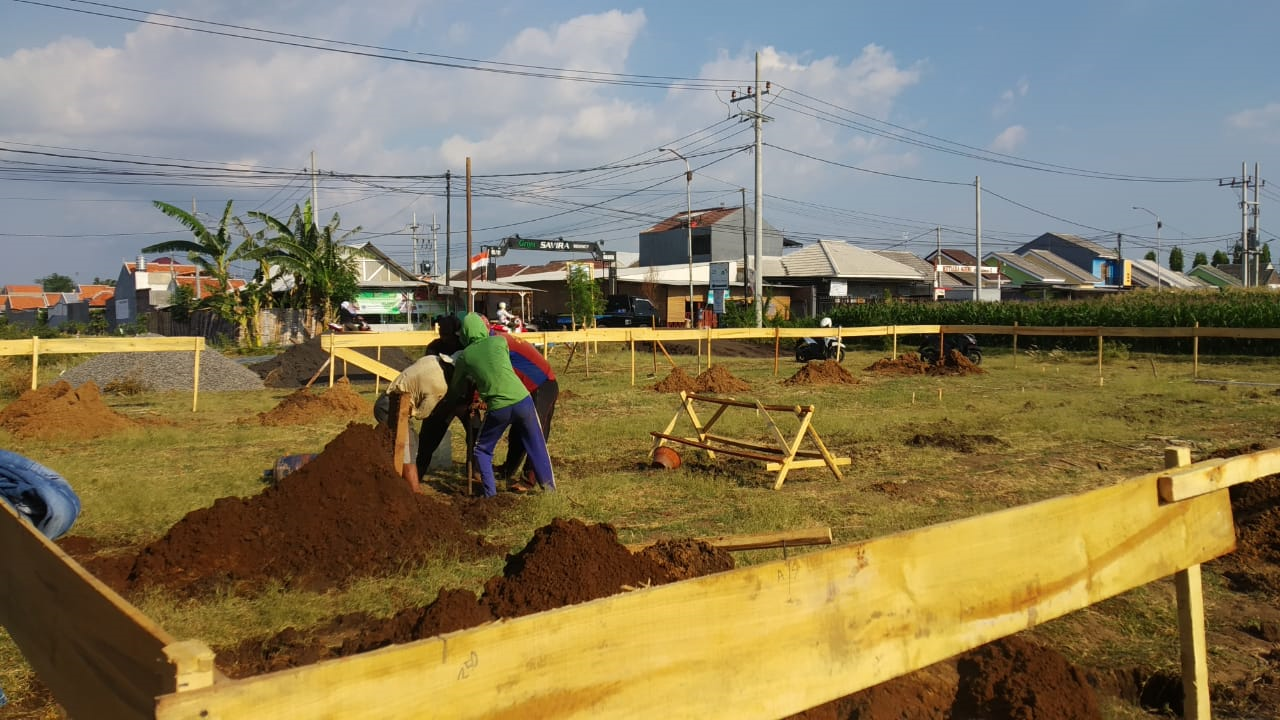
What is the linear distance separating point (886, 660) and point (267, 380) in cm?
2085

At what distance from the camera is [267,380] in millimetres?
20734

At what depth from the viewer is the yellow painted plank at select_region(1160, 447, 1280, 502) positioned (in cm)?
267

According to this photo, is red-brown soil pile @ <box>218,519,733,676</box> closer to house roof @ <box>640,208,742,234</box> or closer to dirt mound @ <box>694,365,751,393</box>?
dirt mound @ <box>694,365,751,393</box>

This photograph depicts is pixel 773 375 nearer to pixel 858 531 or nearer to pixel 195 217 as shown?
pixel 858 531

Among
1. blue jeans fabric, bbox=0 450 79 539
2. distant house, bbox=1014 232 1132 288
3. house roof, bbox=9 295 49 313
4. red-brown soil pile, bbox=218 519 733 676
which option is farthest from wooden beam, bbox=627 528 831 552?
house roof, bbox=9 295 49 313

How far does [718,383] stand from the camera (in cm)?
1877

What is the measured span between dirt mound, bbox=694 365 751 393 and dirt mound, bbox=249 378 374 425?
6684 mm

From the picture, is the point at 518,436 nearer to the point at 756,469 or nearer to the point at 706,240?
the point at 756,469

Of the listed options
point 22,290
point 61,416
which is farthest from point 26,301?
point 61,416

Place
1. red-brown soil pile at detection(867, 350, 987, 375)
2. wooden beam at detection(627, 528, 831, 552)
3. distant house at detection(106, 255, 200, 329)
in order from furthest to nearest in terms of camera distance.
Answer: distant house at detection(106, 255, 200, 329) < red-brown soil pile at detection(867, 350, 987, 375) < wooden beam at detection(627, 528, 831, 552)

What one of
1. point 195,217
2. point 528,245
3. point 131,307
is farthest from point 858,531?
point 131,307

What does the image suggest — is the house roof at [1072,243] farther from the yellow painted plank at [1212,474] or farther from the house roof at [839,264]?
the yellow painted plank at [1212,474]

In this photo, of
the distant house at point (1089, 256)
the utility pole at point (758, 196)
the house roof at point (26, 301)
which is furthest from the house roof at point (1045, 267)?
the house roof at point (26, 301)

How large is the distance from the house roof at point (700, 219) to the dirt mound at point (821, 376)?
4319cm
